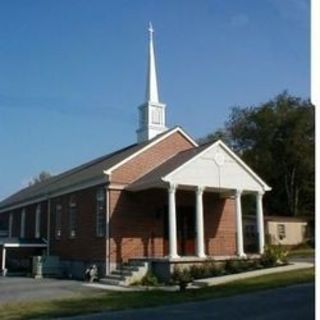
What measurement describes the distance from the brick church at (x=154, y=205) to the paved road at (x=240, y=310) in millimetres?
9065

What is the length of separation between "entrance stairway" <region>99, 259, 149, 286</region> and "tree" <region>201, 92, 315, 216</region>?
32713 mm

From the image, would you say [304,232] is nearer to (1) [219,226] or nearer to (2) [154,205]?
(1) [219,226]

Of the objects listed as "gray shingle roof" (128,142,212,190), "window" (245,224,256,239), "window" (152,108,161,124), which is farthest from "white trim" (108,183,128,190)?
"window" (245,224,256,239)

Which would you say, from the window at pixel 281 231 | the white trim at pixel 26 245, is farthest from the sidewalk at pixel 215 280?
the window at pixel 281 231

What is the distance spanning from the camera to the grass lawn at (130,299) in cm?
1511

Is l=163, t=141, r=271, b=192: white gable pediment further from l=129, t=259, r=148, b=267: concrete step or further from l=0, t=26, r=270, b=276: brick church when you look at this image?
l=129, t=259, r=148, b=267: concrete step

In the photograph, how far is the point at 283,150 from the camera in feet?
192

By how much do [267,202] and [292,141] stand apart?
7.49m

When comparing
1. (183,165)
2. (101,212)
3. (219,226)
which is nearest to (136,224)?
(101,212)

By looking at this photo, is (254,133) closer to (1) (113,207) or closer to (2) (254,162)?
(2) (254,162)

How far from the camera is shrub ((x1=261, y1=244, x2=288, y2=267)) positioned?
26141mm

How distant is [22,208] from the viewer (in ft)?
136

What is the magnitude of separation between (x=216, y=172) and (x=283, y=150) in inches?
1259

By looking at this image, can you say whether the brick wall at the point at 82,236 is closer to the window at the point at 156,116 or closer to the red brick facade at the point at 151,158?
the red brick facade at the point at 151,158
